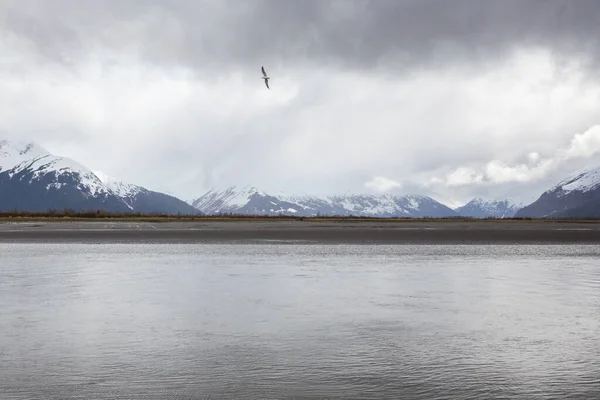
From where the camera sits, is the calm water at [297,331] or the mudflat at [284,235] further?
the mudflat at [284,235]

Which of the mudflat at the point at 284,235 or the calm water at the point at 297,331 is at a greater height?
the mudflat at the point at 284,235

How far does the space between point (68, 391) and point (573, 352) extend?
10752 mm

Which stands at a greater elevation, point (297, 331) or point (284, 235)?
point (284, 235)

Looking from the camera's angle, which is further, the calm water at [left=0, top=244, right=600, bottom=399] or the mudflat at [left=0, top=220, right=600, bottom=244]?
the mudflat at [left=0, top=220, right=600, bottom=244]

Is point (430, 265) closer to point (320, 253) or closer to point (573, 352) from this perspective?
point (320, 253)

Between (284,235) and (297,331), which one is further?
(284,235)

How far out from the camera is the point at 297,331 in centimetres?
1780

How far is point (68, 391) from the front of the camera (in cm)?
1197

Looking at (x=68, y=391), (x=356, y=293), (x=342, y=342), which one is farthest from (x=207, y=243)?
(x=68, y=391)

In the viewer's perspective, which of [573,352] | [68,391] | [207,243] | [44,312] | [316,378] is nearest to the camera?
[68,391]

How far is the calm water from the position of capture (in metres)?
12.5

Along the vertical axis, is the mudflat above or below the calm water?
above

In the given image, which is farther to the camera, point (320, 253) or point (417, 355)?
point (320, 253)

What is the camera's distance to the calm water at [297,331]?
41.0 feet
